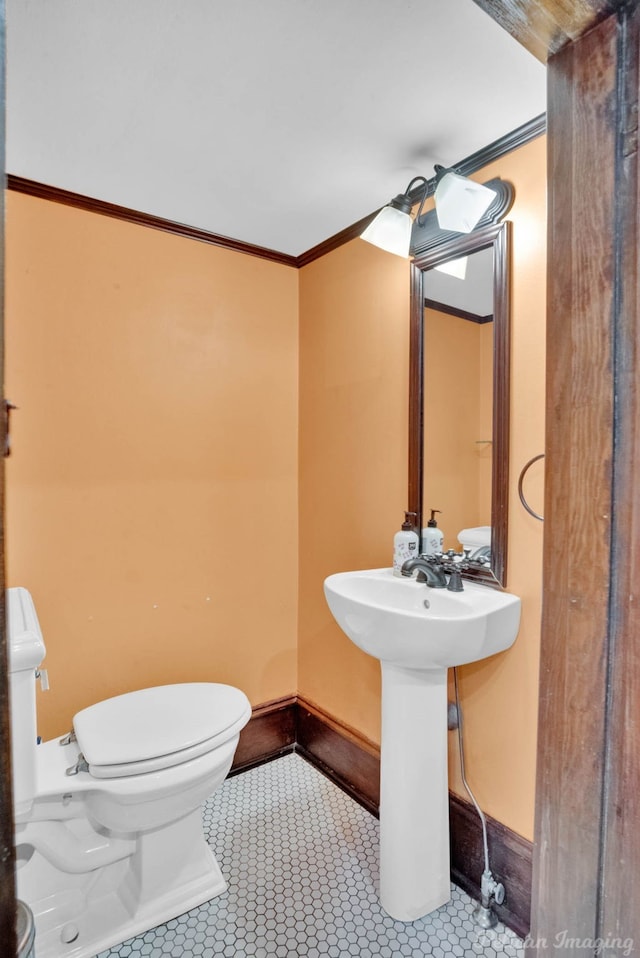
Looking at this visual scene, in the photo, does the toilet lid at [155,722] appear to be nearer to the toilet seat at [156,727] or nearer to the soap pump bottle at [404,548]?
the toilet seat at [156,727]

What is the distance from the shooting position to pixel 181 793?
4.34 feet

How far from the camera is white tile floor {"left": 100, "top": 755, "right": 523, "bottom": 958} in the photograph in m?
1.29

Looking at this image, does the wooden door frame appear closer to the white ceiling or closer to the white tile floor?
the white ceiling

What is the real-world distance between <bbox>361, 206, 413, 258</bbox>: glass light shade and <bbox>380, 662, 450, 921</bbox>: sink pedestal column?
1.30 meters

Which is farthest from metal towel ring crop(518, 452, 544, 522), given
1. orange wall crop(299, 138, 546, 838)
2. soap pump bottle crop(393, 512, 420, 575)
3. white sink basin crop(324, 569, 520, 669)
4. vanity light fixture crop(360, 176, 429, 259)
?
vanity light fixture crop(360, 176, 429, 259)

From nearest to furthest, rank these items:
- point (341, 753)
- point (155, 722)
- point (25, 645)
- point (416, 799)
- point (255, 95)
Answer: point (25, 645) → point (255, 95) → point (416, 799) → point (155, 722) → point (341, 753)

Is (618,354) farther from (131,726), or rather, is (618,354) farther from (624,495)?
(131,726)

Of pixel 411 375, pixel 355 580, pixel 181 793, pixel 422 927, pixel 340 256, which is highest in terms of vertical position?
pixel 340 256

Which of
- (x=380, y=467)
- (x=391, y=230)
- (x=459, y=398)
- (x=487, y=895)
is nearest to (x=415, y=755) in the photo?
(x=487, y=895)

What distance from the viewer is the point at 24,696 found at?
1141 millimetres

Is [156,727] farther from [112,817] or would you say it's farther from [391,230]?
[391,230]

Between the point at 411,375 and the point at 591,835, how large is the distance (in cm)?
135

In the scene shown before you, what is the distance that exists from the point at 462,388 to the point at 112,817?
1575 millimetres

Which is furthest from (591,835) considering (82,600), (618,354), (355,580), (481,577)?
(82,600)
